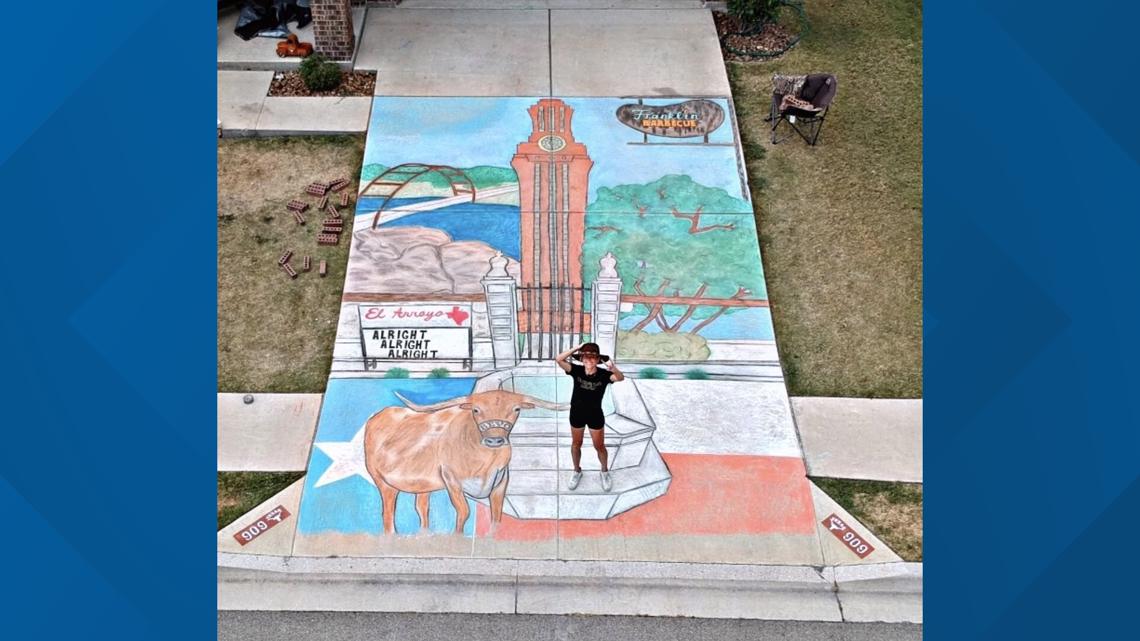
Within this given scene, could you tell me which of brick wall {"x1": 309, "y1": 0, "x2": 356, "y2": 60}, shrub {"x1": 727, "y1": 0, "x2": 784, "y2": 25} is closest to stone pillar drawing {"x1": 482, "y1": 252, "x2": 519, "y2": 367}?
brick wall {"x1": 309, "y1": 0, "x2": 356, "y2": 60}

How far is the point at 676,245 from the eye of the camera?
36.5ft

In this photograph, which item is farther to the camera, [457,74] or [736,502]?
[457,74]

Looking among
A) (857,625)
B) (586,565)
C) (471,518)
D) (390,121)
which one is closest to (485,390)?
(471,518)

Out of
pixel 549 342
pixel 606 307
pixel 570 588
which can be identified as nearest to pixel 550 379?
pixel 549 342

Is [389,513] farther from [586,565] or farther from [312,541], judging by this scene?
[586,565]

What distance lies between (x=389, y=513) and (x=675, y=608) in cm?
246

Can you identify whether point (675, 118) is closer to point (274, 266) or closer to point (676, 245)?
point (676, 245)

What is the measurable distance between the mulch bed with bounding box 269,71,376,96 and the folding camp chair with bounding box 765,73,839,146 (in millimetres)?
5061

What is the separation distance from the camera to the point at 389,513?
8.61 meters

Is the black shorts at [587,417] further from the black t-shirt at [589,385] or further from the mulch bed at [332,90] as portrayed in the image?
the mulch bed at [332,90]

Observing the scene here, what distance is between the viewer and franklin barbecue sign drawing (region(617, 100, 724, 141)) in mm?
12641

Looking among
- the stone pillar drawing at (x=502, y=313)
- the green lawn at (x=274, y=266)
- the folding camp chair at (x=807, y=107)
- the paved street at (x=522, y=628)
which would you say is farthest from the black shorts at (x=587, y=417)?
the folding camp chair at (x=807, y=107)

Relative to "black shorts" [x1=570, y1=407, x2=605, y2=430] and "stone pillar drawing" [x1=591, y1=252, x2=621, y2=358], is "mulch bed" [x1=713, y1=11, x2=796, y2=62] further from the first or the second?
"black shorts" [x1=570, y1=407, x2=605, y2=430]

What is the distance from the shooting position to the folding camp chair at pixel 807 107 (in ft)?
40.8
